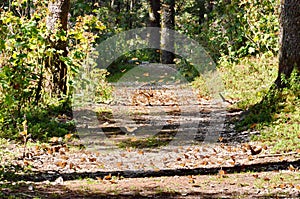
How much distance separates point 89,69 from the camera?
11742mm

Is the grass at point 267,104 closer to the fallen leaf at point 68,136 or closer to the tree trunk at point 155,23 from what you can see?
the fallen leaf at point 68,136

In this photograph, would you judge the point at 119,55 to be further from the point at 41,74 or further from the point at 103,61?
the point at 41,74

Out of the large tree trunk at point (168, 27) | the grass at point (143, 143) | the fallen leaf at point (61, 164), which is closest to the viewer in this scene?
the fallen leaf at point (61, 164)

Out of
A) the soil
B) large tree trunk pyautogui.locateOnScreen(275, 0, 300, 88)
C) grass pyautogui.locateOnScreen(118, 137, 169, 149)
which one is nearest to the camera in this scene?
the soil

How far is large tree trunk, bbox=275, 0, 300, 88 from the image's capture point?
923cm

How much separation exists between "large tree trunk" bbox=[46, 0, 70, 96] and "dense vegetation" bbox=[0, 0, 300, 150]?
0.11m

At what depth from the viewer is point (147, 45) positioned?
2673cm

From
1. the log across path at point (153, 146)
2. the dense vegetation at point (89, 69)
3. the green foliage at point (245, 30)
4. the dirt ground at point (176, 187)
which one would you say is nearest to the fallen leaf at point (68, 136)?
the log across path at point (153, 146)

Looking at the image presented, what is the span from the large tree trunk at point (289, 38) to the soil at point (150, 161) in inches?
58.2

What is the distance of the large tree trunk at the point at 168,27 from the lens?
22062 mm

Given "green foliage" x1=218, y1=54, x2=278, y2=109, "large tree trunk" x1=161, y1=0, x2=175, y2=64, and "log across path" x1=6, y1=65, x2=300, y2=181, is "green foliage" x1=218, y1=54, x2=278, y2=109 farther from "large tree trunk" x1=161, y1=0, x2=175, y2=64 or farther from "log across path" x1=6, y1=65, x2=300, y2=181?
"large tree trunk" x1=161, y1=0, x2=175, y2=64

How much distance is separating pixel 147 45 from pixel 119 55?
2.82m

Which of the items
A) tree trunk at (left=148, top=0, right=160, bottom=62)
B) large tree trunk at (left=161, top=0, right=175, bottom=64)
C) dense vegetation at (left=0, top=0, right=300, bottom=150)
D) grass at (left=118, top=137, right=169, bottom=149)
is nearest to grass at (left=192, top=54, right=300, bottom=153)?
dense vegetation at (left=0, top=0, right=300, bottom=150)

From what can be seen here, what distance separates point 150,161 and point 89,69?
5.10 metres
